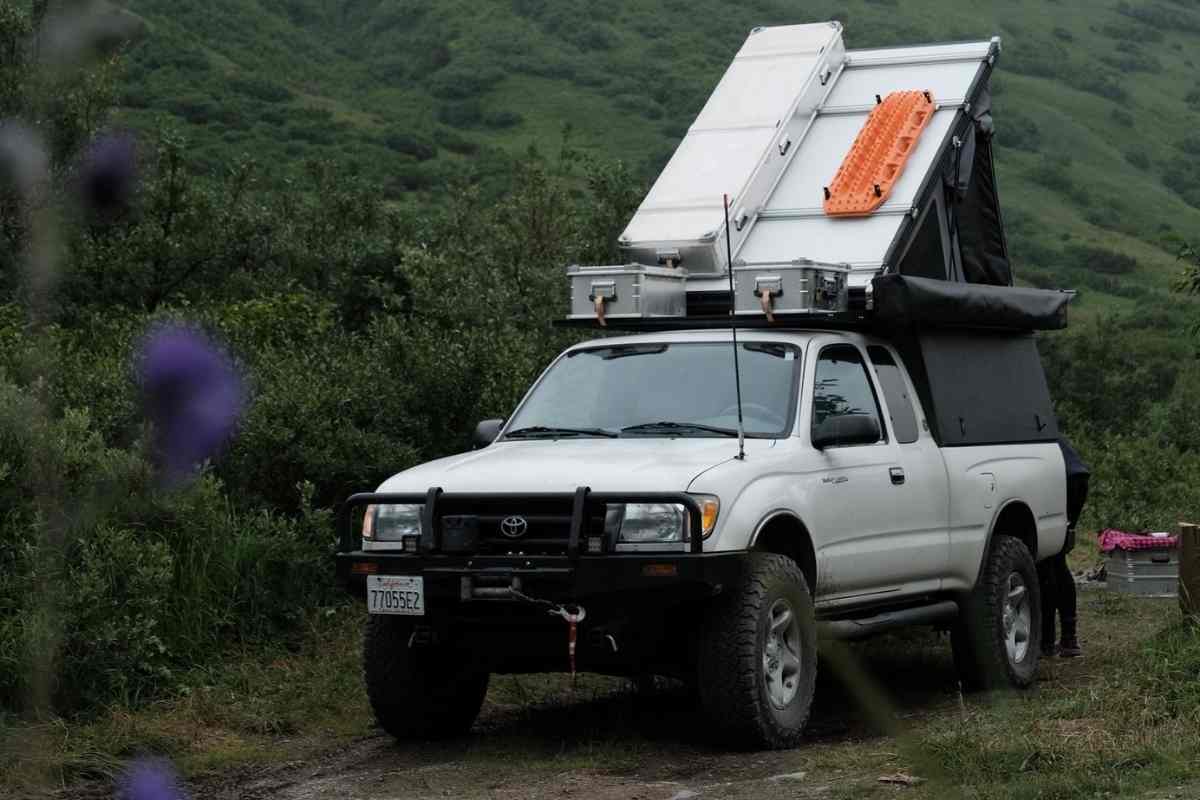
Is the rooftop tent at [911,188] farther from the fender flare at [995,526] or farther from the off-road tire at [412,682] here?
the off-road tire at [412,682]

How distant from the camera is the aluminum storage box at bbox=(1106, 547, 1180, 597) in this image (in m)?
12.2

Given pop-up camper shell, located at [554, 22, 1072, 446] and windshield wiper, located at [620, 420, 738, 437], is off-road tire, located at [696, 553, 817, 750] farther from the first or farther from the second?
pop-up camper shell, located at [554, 22, 1072, 446]

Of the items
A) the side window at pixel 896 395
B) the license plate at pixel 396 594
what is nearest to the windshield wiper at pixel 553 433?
the license plate at pixel 396 594

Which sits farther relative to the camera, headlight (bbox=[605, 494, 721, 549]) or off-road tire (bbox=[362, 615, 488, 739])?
off-road tire (bbox=[362, 615, 488, 739])

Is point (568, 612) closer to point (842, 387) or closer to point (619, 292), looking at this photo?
point (842, 387)

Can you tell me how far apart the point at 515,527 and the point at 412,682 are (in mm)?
1005

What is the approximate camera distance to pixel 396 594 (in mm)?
6941

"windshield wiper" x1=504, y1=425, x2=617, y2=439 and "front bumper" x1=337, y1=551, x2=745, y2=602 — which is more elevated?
"windshield wiper" x1=504, y1=425, x2=617, y2=439

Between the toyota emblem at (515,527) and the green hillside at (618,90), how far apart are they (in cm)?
2962

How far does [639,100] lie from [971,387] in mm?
60162

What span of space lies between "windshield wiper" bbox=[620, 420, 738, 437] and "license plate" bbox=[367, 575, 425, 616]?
1.38 meters

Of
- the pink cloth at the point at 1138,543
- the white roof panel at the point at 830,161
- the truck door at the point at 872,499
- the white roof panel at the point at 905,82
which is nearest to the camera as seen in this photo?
the truck door at the point at 872,499

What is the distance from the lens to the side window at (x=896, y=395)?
28.1ft

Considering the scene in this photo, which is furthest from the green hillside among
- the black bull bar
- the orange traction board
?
the black bull bar
